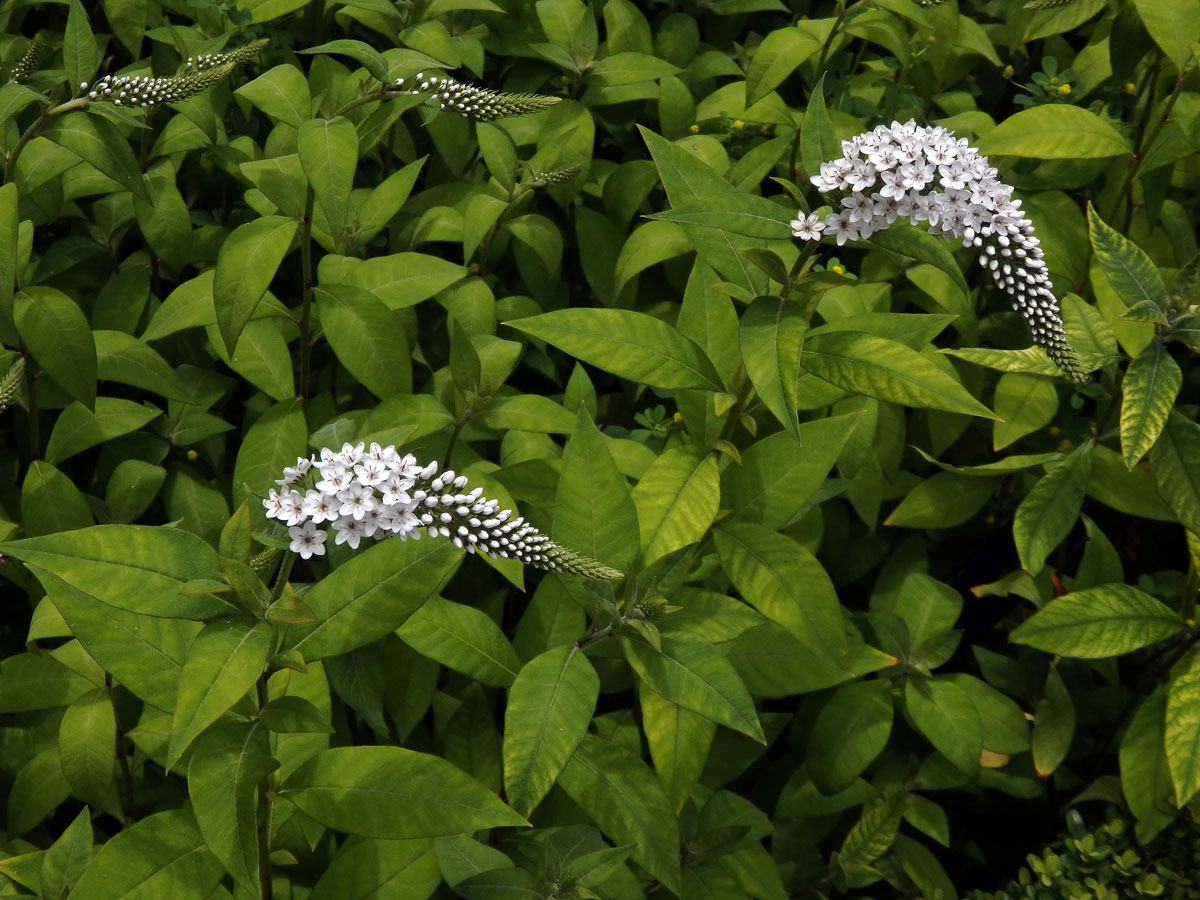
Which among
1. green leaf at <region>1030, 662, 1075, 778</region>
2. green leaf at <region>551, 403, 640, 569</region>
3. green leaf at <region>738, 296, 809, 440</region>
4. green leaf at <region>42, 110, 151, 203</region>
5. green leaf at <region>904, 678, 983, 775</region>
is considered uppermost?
green leaf at <region>42, 110, 151, 203</region>

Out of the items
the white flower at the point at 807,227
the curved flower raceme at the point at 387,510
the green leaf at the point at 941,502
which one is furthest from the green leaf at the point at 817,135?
the green leaf at the point at 941,502

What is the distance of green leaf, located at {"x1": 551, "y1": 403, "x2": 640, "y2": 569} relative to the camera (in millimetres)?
2186

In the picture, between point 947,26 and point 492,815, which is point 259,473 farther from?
point 947,26

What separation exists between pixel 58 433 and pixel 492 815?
Result: 160cm

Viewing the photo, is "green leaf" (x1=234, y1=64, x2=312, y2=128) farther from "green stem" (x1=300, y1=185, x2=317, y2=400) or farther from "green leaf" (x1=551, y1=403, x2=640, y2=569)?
"green leaf" (x1=551, y1=403, x2=640, y2=569)

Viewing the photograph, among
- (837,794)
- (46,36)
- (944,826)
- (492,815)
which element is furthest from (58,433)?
(944,826)

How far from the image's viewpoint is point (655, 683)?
2.21 metres

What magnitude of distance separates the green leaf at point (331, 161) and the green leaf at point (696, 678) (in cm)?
113

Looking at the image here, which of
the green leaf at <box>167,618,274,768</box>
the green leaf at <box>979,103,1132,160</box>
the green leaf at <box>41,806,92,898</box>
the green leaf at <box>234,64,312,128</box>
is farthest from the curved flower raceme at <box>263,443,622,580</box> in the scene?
the green leaf at <box>979,103,1132,160</box>

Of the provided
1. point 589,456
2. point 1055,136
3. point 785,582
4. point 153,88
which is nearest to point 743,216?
point 589,456

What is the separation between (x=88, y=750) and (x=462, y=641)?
0.85 m

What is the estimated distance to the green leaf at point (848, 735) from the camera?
2.74 metres

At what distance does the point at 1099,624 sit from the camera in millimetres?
2748

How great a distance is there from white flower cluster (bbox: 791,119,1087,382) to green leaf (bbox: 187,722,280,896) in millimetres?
1324
